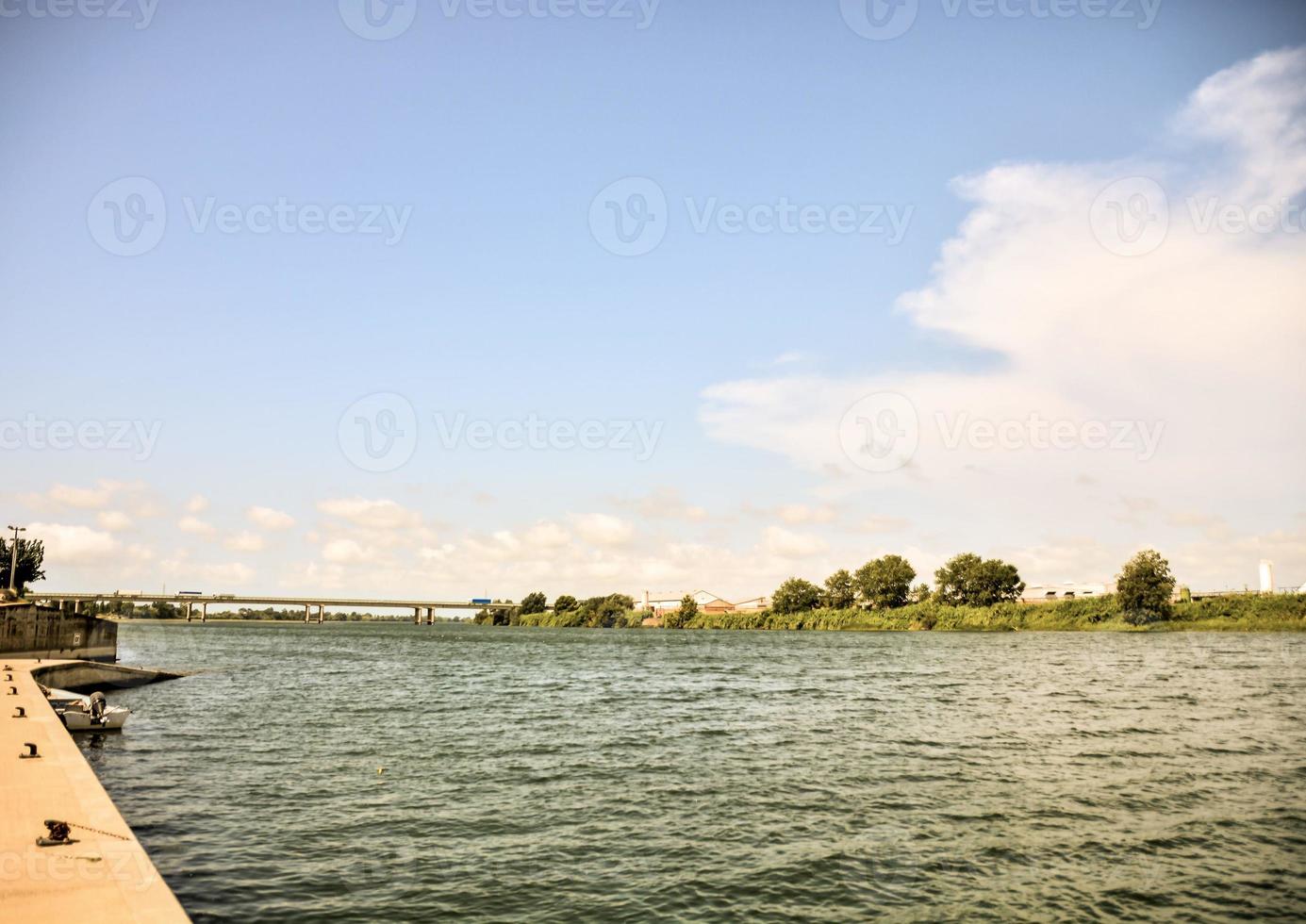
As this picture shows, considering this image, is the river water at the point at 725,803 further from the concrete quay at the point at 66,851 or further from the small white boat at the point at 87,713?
the concrete quay at the point at 66,851

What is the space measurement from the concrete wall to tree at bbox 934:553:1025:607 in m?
160

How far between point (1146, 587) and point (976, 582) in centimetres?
4285

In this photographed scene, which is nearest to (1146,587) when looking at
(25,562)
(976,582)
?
(976,582)

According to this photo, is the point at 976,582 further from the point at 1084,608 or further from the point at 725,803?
the point at 725,803

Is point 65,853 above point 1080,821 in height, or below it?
above

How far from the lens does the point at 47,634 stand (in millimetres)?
62531

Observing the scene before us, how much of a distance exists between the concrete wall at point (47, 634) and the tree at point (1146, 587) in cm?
14669

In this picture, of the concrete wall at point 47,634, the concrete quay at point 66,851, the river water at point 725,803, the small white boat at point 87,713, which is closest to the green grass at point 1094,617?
the river water at point 725,803

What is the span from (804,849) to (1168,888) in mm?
7541

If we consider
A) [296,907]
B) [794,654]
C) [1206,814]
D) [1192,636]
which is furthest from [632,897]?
[1192,636]

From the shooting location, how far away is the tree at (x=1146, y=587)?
142750 mm

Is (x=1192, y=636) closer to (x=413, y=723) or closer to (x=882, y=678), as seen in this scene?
(x=882, y=678)

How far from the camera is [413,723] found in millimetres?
42656

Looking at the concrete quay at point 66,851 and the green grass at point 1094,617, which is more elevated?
the concrete quay at point 66,851
